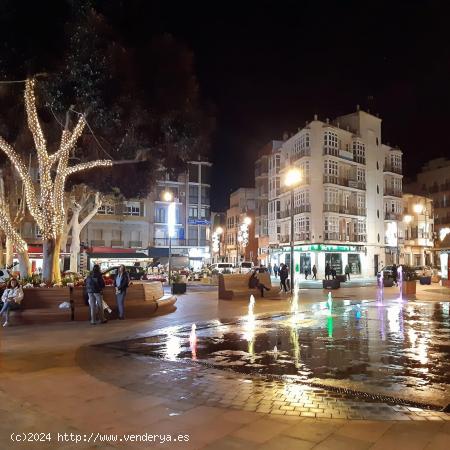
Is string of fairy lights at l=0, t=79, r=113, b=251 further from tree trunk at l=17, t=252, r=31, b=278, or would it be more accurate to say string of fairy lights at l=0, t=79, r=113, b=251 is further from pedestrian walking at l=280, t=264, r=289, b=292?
pedestrian walking at l=280, t=264, r=289, b=292

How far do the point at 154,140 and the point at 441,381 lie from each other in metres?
13.6

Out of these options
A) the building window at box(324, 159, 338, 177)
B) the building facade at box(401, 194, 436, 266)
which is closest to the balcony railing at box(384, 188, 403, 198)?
the building facade at box(401, 194, 436, 266)

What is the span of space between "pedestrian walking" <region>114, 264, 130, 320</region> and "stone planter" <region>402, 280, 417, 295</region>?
55.3 ft

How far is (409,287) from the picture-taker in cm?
2570

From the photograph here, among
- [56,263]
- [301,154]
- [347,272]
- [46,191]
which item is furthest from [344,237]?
[46,191]

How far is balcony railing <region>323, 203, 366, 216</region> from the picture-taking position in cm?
5306

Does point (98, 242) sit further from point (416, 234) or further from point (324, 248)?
point (416, 234)

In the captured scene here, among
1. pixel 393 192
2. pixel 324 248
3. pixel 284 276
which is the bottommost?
pixel 284 276

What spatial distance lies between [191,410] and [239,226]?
73.4m

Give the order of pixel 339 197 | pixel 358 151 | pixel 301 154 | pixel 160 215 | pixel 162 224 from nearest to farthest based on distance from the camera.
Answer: pixel 301 154
pixel 339 197
pixel 358 151
pixel 162 224
pixel 160 215

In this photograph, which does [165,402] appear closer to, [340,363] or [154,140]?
[340,363]

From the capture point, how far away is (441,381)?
711 cm

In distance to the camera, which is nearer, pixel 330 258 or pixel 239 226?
pixel 330 258

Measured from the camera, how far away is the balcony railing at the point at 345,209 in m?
53.1
